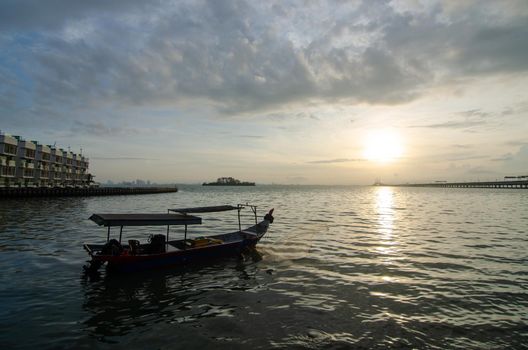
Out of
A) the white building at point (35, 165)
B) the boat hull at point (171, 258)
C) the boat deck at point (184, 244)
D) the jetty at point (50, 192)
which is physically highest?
the white building at point (35, 165)

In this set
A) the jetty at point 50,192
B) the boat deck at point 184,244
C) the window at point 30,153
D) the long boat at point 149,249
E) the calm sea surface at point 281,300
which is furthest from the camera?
→ the window at point 30,153

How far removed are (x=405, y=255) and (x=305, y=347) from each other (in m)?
14.9

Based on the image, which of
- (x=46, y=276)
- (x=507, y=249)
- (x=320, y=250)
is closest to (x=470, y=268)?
(x=507, y=249)

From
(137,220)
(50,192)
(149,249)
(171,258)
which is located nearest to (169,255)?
(171,258)

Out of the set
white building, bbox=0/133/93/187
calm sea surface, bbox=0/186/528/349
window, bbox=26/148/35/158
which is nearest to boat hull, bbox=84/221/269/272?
calm sea surface, bbox=0/186/528/349

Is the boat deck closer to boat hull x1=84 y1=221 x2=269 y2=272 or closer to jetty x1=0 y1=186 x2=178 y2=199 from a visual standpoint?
boat hull x1=84 y1=221 x2=269 y2=272

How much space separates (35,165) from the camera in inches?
3927

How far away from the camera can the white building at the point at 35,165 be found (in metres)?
85.1

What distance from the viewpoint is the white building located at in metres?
85.1

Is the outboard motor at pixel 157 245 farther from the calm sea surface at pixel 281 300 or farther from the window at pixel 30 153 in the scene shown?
the window at pixel 30 153

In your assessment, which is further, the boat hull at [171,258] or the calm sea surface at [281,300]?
the boat hull at [171,258]

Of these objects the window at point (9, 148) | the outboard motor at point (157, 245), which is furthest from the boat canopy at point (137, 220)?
the window at point (9, 148)

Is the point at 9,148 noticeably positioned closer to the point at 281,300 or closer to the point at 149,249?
the point at 149,249

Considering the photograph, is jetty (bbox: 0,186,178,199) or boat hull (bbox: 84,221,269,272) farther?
jetty (bbox: 0,186,178,199)
